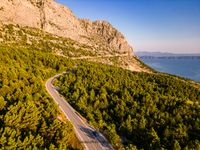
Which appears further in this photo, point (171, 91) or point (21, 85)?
point (171, 91)

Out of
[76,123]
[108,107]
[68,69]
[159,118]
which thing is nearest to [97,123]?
[76,123]

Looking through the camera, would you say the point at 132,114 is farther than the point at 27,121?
Yes

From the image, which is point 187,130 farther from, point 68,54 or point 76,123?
point 68,54

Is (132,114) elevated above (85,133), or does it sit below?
below

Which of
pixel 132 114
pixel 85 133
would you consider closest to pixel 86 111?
pixel 85 133

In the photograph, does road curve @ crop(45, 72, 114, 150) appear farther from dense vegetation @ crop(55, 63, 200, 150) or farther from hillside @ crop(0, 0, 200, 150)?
dense vegetation @ crop(55, 63, 200, 150)

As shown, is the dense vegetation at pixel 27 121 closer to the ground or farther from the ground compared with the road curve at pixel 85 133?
farther from the ground

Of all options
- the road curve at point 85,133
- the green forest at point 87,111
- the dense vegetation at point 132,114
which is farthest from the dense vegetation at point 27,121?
the dense vegetation at point 132,114

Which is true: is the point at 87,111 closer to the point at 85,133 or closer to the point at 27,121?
the point at 85,133

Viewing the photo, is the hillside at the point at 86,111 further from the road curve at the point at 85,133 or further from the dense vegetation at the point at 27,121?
the road curve at the point at 85,133
